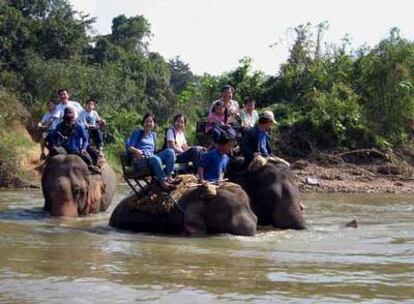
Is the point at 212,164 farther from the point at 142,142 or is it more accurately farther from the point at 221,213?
the point at 142,142

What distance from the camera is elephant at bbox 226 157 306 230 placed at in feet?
39.5

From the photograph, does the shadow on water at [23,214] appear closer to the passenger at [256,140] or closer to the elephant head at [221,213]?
the elephant head at [221,213]

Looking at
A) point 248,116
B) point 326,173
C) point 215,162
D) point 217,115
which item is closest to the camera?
point 215,162

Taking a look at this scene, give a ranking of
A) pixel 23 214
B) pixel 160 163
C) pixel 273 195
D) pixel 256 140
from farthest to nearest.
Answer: pixel 23 214
pixel 256 140
pixel 273 195
pixel 160 163

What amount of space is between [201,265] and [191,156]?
12.3 ft

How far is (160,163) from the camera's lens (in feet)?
38.4

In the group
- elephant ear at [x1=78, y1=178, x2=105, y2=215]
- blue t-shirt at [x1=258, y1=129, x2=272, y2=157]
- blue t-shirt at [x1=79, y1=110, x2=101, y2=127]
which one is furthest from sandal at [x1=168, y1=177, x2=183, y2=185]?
blue t-shirt at [x1=79, y1=110, x2=101, y2=127]

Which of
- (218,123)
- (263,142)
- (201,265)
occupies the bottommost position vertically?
(201,265)

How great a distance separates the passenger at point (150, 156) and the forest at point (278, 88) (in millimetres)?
8750

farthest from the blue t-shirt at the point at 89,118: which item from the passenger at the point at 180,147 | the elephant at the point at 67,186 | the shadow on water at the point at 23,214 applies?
the passenger at the point at 180,147

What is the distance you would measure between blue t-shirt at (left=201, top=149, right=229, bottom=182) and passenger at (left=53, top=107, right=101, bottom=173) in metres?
2.80

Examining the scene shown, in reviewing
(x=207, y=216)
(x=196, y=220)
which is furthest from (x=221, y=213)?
(x=196, y=220)

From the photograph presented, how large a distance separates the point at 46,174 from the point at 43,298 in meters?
6.59

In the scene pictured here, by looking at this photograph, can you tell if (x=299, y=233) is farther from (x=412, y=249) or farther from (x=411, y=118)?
(x=411, y=118)
